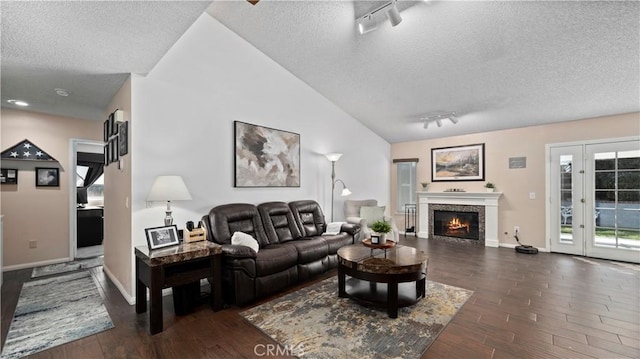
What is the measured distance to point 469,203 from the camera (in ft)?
19.6

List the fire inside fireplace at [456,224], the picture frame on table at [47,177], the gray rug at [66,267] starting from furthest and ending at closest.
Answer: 1. the fire inside fireplace at [456,224]
2. the picture frame on table at [47,177]
3. the gray rug at [66,267]

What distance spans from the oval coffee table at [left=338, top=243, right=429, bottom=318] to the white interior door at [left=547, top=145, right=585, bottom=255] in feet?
12.5

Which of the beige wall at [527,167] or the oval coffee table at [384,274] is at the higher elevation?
the beige wall at [527,167]

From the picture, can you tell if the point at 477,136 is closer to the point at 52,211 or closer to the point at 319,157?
the point at 319,157

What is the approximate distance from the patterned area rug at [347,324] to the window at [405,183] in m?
4.02

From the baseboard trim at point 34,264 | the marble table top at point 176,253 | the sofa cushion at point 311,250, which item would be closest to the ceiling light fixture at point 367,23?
the sofa cushion at point 311,250

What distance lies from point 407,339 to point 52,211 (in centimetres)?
560

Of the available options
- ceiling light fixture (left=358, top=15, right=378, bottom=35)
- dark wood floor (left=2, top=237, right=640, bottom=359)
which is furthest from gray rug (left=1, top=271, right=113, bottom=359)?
ceiling light fixture (left=358, top=15, right=378, bottom=35)

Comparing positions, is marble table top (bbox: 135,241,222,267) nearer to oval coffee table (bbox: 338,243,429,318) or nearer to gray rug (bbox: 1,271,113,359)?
gray rug (bbox: 1,271,113,359)

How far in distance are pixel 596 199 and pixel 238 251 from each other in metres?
6.04

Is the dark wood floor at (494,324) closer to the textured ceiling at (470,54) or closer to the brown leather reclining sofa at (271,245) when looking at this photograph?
the brown leather reclining sofa at (271,245)

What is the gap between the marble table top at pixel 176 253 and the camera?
2.38 meters

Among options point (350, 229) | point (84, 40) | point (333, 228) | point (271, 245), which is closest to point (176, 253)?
point (271, 245)

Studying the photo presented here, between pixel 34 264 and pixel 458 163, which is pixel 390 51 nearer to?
pixel 458 163
